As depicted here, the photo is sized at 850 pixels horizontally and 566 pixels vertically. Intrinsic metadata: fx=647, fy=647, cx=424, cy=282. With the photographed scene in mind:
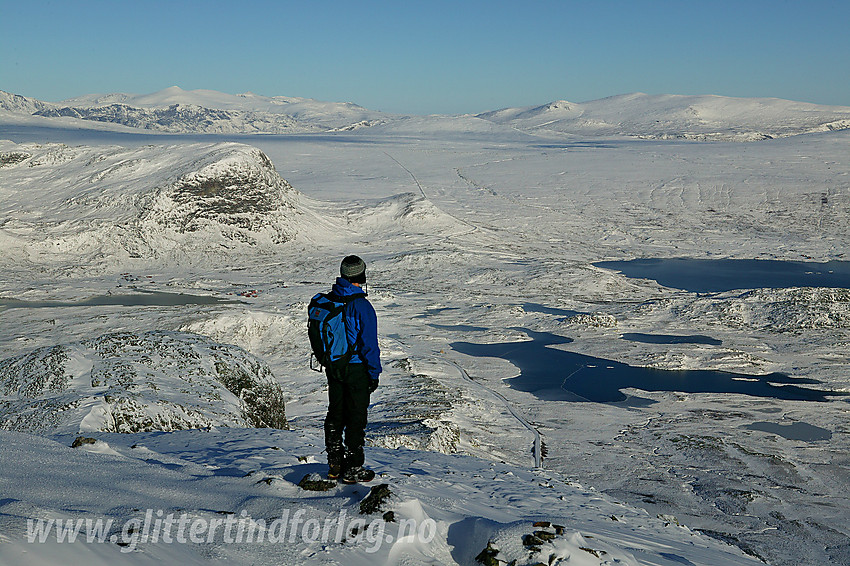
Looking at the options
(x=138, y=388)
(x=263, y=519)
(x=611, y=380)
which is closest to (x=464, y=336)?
(x=611, y=380)

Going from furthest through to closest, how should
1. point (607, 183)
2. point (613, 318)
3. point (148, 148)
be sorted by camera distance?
1. point (607, 183)
2. point (148, 148)
3. point (613, 318)

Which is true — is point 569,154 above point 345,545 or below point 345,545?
above

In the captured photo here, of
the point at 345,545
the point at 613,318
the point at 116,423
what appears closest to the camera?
the point at 345,545

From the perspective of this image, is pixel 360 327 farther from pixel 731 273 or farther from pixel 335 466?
pixel 731 273

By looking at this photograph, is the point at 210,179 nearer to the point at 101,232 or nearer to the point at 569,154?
the point at 101,232

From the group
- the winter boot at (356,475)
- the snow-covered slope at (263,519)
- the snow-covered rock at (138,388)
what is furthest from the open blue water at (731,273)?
the winter boot at (356,475)

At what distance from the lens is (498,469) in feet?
43.1

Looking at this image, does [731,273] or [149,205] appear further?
[149,205]

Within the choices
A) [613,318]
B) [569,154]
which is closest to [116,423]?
[613,318]

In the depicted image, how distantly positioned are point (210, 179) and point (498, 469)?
250ft

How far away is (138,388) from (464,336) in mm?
28445

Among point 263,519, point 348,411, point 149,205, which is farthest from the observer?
point 149,205

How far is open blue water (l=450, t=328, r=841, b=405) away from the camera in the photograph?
32.4m

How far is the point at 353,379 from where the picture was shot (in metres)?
7.60
